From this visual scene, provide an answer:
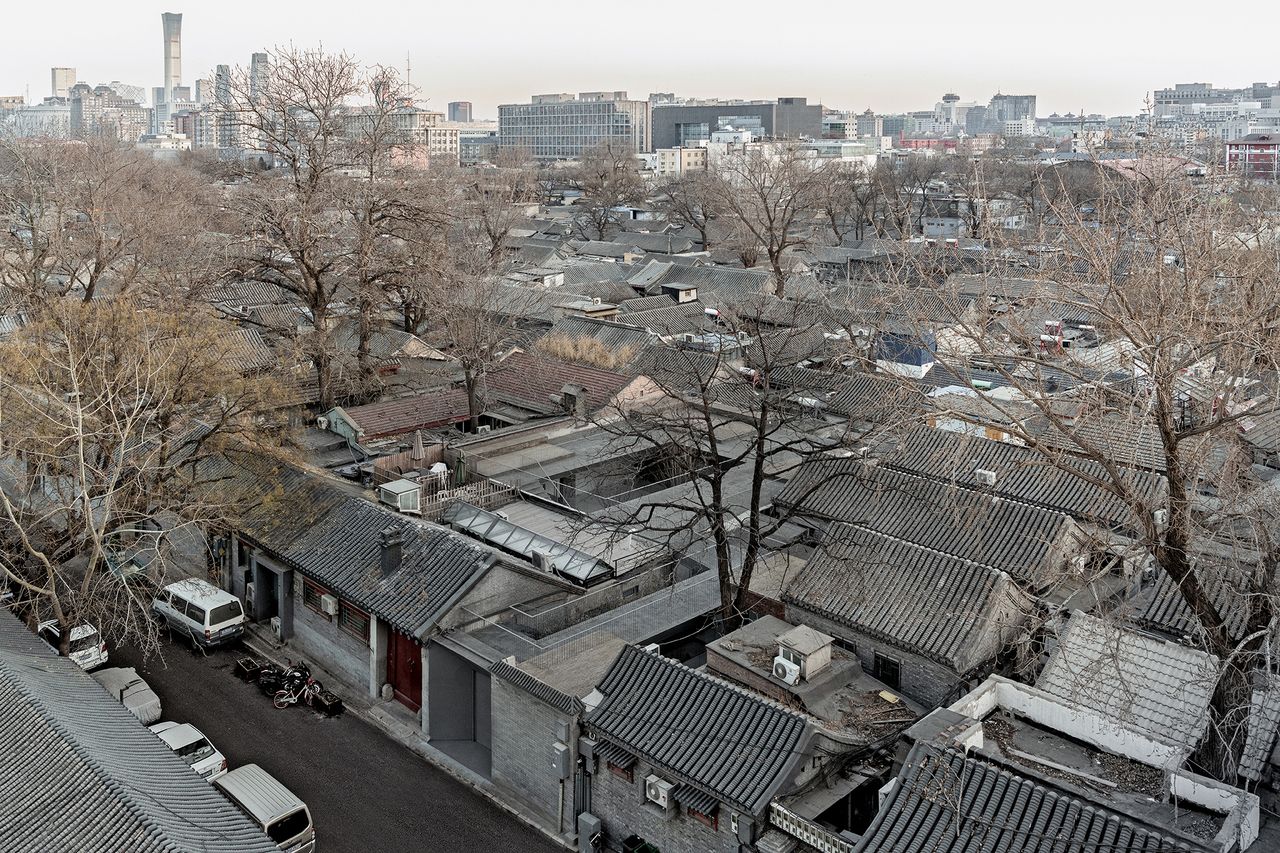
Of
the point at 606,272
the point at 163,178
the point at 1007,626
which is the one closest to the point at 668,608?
the point at 1007,626

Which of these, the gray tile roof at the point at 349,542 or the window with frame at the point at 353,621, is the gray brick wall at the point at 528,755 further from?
the window with frame at the point at 353,621

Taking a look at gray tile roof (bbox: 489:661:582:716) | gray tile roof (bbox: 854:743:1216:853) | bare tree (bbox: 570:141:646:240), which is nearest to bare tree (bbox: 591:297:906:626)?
gray tile roof (bbox: 489:661:582:716)

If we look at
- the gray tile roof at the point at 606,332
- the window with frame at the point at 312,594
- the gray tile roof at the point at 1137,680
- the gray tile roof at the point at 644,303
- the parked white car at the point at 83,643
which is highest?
the gray tile roof at the point at 644,303

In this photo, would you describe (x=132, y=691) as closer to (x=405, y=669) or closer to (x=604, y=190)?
(x=405, y=669)

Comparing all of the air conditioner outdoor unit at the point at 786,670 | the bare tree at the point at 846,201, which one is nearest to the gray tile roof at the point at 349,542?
the air conditioner outdoor unit at the point at 786,670

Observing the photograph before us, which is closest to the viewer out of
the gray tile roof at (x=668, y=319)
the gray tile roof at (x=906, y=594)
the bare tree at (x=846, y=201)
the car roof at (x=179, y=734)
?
the gray tile roof at (x=906, y=594)

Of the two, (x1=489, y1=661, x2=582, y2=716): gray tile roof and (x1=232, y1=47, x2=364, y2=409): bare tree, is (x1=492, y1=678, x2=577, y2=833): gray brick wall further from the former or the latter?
(x1=232, y1=47, x2=364, y2=409): bare tree
